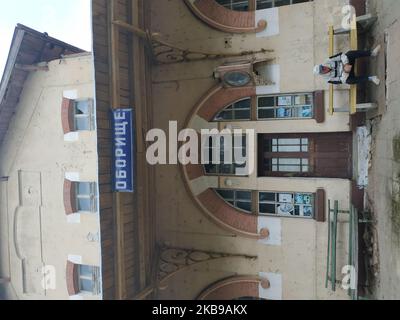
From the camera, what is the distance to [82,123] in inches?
390

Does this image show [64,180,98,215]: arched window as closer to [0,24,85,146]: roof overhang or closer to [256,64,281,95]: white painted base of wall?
[0,24,85,146]: roof overhang

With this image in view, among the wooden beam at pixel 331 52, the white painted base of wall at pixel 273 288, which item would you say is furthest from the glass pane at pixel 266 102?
the white painted base of wall at pixel 273 288

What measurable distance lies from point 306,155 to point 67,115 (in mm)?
6347

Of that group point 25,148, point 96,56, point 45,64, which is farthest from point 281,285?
point 45,64

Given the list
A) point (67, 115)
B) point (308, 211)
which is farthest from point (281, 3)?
point (67, 115)

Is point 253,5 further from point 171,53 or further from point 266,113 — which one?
point 266,113

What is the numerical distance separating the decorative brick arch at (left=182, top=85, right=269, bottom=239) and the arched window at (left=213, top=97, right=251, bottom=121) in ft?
0.46

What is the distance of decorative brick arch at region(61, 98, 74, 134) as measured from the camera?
988 centimetres

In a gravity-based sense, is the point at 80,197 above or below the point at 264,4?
below

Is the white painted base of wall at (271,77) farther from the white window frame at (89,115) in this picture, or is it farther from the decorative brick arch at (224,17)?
the white window frame at (89,115)

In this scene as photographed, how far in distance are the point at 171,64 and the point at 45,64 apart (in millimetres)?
3489

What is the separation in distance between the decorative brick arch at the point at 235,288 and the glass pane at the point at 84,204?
3.80 meters

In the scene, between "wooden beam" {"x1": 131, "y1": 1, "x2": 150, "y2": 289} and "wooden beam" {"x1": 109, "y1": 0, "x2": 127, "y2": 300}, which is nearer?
"wooden beam" {"x1": 109, "y1": 0, "x2": 127, "y2": 300}

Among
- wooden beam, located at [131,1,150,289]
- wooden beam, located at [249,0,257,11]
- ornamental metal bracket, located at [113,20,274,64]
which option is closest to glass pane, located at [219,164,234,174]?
wooden beam, located at [131,1,150,289]
